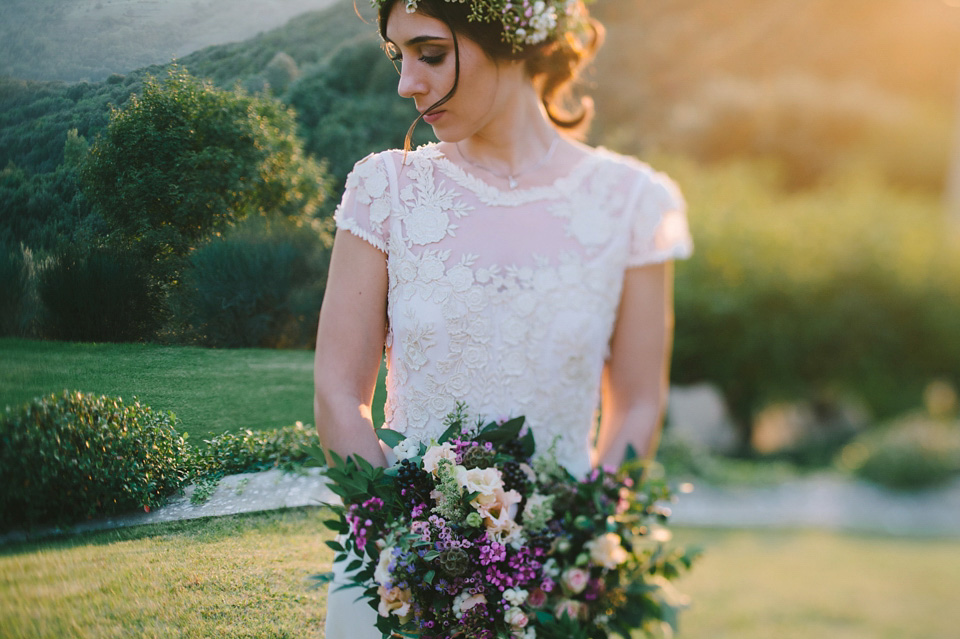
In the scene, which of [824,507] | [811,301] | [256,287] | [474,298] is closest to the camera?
[474,298]

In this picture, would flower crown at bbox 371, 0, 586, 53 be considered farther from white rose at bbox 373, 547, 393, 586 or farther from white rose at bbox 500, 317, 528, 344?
white rose at bbox 373, 547, 393, 586

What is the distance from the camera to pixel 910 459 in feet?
23.9

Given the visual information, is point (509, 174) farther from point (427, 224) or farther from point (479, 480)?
point (479, 480)

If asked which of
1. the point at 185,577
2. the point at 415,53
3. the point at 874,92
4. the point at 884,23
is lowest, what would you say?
the point at 185,577

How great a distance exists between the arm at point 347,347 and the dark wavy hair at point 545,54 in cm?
30

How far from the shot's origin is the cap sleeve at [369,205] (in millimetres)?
1733

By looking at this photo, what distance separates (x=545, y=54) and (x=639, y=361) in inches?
33.8

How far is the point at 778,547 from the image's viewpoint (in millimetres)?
5699

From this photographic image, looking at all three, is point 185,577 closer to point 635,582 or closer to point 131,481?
point 131,481

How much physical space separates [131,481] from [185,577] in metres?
0.26

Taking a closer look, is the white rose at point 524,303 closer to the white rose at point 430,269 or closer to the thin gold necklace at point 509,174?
the white rose at point 430,269

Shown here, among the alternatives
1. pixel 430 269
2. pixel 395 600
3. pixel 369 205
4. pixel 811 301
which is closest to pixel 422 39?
pixel 369 205

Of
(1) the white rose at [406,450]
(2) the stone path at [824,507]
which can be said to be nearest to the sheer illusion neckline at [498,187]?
(1) the white rose at [406,450]

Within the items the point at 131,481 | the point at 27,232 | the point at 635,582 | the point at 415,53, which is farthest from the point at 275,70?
the point at 635,582
